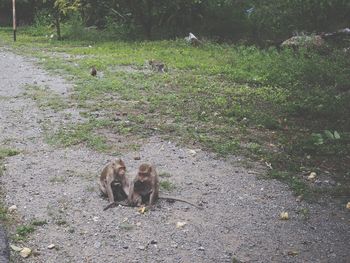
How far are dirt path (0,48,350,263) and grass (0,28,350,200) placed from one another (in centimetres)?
40

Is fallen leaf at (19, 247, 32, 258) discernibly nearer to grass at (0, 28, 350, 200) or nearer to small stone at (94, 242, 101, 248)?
small stone at (94, 242, 101, 248)

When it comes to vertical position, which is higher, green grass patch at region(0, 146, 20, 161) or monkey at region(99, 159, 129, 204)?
monkey at region(99, 159, 129, 204)

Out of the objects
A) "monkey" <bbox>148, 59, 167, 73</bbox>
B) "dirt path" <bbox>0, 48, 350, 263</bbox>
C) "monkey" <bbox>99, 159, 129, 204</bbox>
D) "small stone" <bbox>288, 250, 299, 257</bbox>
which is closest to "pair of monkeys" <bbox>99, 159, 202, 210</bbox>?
"monkey" <bbox>99, 159, 129, 204</bbox>

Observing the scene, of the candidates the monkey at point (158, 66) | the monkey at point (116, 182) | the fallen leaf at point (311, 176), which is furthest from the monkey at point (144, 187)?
the monkey at point (158, 66)

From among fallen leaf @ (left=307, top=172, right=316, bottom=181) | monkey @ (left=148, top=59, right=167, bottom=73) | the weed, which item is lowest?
the weed

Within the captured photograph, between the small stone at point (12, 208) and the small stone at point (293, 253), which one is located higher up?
the small stone at point (293, 253)

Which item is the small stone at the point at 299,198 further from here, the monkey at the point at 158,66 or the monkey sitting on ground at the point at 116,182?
the monkey at the point at 158,66

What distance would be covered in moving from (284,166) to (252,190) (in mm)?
788

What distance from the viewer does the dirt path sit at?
164 inches

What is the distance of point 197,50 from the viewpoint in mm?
13961

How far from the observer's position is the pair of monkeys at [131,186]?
4.87 metres

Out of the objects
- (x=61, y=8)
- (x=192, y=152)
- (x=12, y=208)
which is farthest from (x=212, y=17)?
(x=12, y=208)

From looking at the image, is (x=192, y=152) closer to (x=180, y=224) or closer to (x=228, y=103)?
(x=180, y=224)

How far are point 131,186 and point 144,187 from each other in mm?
122
